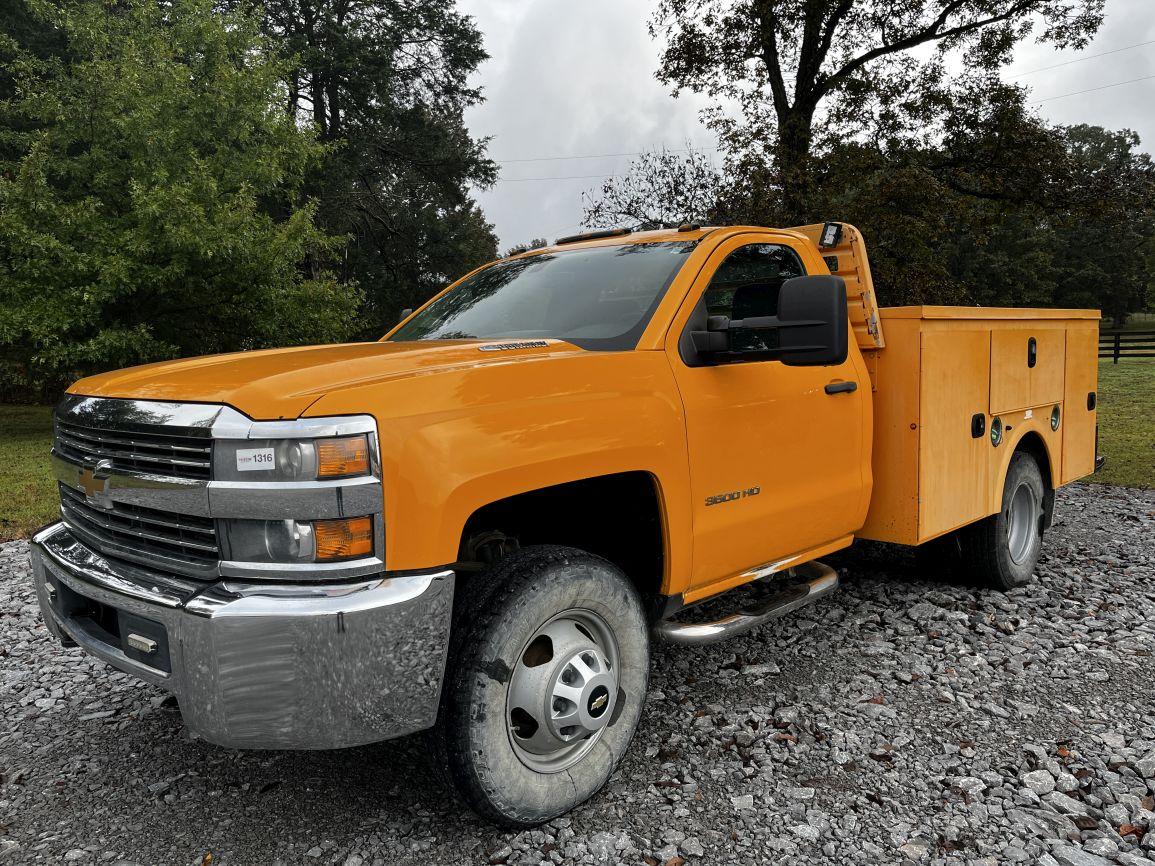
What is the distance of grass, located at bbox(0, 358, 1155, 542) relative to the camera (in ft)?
27.7

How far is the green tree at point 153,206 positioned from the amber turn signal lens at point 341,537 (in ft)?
41.8

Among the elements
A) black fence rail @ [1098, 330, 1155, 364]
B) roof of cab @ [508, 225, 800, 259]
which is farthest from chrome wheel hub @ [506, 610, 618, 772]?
black fence rail @ [1098, 330, 1155, 364]

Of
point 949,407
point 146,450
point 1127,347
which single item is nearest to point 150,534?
point 146,450

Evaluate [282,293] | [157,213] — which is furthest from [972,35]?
[157,213]

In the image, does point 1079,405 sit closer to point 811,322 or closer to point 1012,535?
point 1012,535

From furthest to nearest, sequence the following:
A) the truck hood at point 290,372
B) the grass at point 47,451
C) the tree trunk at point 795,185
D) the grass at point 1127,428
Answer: the tree trunk at point 795,185 < the grass at point 1127,428 < the grass at point 47,451 < the truck hood at point 290,372

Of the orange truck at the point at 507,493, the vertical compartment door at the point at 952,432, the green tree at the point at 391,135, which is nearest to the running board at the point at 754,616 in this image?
the orange truck at the point at 507,493

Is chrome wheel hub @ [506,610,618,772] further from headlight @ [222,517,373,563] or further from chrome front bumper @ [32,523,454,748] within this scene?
headlight @ [222,517,373,563]

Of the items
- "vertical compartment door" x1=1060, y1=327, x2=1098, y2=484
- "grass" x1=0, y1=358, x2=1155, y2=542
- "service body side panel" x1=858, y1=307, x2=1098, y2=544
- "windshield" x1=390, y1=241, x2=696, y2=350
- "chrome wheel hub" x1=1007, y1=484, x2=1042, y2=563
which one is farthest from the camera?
"grass" x1=0, y1=358, x2=1155, y2=542

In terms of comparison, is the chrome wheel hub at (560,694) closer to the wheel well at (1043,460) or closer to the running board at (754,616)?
the running board at (754,616)

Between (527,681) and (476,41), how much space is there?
94.0 feet

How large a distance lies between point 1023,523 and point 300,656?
4.74 meters

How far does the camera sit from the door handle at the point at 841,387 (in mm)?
3833

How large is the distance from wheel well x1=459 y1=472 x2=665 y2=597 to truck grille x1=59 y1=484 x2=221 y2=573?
0.81 m
